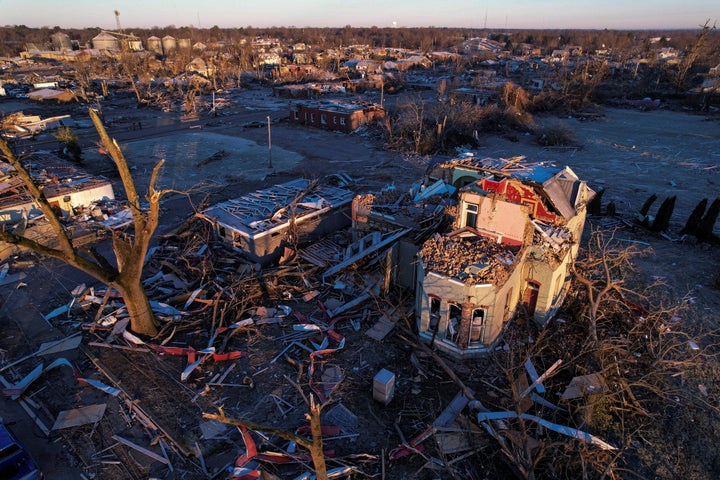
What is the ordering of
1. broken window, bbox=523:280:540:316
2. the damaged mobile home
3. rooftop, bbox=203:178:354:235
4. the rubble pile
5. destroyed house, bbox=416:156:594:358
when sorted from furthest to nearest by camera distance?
rooftop, bbox=203:178:354:235 < broken window, bbox=523:280:540:316 < the damaged mobile home < destroyed house, bbox=416:156:594:358 < the rubble pile

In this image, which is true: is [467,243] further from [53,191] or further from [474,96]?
[474,96]

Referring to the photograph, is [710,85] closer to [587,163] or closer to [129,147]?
[587,163]

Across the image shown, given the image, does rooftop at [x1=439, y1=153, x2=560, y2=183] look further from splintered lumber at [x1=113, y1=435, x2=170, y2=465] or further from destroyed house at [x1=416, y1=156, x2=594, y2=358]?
splintered lumber at [x1=113, y1=435, x2=170, y2=465]

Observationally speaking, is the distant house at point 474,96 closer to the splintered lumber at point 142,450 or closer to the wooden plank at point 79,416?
the wooden plank at point 79,416

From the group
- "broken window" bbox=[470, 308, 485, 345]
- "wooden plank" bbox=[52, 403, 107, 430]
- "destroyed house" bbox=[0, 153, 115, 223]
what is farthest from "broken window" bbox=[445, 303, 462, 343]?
"destroyed house" bbox=[0, 153, 115, 223]

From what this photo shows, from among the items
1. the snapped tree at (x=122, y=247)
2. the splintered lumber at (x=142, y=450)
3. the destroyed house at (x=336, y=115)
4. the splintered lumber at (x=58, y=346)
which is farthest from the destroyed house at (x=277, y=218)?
the destroyed house at (x=336, y=115)

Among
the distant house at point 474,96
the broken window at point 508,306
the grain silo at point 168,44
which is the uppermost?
the grain silo at point 168,44

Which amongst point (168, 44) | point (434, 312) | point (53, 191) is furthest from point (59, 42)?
point (434, 312)
